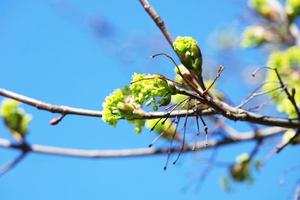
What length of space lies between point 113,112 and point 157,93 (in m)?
0.21

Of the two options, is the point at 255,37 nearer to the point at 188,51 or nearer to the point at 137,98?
the point at 188,51

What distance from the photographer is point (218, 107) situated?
1726mm

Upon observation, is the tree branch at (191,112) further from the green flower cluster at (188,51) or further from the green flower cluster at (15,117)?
the green flower cluster at (15,117)

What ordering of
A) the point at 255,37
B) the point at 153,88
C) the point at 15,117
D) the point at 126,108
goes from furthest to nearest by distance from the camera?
the point at 255,37 < the point at 15,117 < the point at 126,108 < the point at 153,88

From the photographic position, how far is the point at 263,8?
407cm

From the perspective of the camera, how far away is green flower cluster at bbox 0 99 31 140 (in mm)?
3281

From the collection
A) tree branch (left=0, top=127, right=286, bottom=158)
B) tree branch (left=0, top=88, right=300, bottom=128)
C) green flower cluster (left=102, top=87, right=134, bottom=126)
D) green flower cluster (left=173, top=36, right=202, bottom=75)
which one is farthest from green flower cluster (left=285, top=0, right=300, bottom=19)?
green flower cluster (left=102, top=87, right=134, bottom=126)

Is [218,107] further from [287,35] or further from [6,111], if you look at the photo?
[287,35]

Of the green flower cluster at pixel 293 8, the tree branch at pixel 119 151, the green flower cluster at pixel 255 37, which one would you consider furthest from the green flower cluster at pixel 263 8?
the tree branch at pixel 119 151

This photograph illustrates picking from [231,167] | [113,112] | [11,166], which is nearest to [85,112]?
[113,112]

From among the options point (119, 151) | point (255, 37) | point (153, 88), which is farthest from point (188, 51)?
point (255, 37)

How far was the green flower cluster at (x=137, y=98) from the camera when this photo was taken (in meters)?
1.69

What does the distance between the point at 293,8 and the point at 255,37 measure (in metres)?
0.60

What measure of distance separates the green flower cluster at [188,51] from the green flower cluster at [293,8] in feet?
5.74
